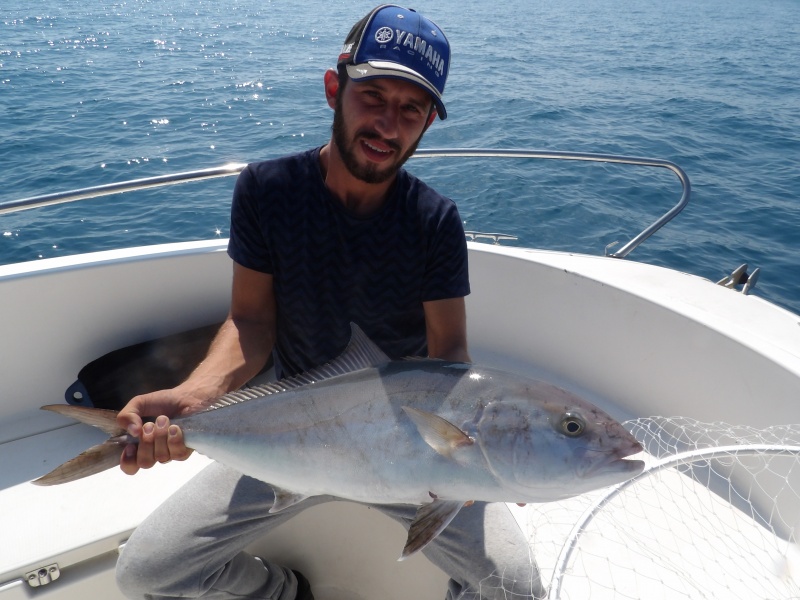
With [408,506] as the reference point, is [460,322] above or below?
above

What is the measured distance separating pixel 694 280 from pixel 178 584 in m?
2.67

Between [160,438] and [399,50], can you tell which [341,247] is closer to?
[399,50]

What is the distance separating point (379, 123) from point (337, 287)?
0.59 metres

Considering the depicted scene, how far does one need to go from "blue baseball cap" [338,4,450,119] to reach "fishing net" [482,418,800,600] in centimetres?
141

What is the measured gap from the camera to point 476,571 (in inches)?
76.0

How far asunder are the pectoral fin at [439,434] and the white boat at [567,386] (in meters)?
0.43

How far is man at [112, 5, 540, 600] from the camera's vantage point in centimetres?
196

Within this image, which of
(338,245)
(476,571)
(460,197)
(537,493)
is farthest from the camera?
(460,197)

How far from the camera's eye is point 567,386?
324cm

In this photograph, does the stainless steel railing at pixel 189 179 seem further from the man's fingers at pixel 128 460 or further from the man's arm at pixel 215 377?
the man's fingers at pixel 128 460

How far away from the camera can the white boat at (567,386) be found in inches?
86.8

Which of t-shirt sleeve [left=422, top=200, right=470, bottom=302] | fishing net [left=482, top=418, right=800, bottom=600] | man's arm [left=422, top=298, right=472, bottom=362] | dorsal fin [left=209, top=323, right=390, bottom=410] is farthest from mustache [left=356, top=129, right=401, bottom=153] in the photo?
fishing net [left=482, top=418, right=800, bottom=600]

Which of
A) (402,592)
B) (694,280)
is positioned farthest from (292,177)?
(694,280)

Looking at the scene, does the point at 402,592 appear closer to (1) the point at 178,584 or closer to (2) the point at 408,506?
(2) the point at 408,506
